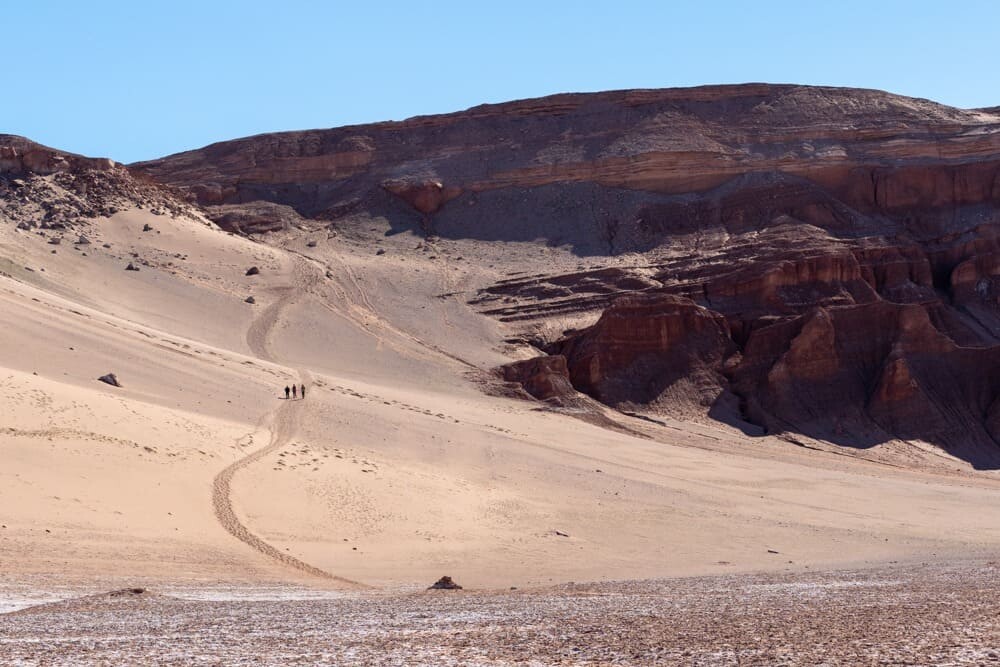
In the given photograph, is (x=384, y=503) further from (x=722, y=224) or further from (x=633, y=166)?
(x=633, y=166)

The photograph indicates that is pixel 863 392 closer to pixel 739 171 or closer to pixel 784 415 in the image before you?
pixel 784 415

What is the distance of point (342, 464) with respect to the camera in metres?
23.4

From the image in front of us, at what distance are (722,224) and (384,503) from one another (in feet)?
101

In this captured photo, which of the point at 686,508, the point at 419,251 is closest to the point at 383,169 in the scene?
the point at 419,251

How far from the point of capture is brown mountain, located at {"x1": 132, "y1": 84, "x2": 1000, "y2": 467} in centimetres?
3838

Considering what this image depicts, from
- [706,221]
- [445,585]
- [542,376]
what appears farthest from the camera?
[706,221]

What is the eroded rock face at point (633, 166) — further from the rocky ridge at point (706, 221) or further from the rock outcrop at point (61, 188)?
the rock outcrop at point (61, 188)

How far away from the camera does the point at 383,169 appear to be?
183 ft

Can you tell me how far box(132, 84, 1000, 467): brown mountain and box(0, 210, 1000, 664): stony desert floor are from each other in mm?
2407

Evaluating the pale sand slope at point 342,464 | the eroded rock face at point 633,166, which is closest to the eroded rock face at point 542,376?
the pale sand slope at point 342,464

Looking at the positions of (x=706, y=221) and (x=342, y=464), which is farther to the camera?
(x=706, y=221)

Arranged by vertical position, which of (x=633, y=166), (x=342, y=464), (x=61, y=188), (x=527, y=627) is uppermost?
(x=633, y=166)

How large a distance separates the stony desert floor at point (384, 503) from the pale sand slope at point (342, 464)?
0.09 m

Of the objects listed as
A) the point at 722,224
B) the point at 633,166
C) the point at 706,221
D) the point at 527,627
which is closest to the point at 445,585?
the point at 527,627
